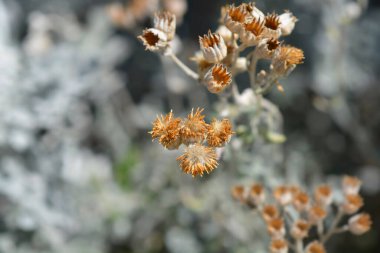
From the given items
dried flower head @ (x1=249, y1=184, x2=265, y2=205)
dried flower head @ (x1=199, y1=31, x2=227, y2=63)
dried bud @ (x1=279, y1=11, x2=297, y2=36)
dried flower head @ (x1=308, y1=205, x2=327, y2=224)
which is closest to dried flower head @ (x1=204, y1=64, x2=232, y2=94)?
dried flower head @ (x1=199, y1=31, x2=227, y2=63)

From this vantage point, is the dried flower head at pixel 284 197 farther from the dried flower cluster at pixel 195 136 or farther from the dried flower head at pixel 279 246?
the dried flower cluster at pixel 195 136

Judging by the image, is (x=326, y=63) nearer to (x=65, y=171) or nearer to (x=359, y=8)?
(x=359, y=8)

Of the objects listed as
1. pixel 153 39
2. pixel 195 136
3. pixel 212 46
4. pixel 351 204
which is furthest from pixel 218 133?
pixel 351 204

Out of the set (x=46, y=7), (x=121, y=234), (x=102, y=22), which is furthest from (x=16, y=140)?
(x=46, y=7)

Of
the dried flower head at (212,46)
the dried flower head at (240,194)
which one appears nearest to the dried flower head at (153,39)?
the dried flower head at (212,46)

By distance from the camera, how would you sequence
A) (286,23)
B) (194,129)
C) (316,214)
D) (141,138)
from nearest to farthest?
1. (194,129)
2. (286,23)
3. (316,214)
4. (141,138)

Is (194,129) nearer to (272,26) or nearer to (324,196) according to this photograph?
(272,26)

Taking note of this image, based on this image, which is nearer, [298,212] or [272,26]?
[272,26]
